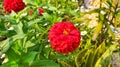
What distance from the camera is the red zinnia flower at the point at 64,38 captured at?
1800 millimetres

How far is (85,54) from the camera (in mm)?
2391

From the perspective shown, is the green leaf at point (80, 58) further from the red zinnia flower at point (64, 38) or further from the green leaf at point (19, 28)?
the red zinnia flower at point (64, 38)

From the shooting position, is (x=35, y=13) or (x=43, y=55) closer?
(x=43, y=55)

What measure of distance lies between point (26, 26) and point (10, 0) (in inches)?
9.7

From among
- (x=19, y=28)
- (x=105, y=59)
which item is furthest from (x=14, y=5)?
(x=105, y=59)

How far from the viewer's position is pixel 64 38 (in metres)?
1.80

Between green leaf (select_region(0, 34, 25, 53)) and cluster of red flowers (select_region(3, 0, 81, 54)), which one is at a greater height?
cluster of red flowers (select_region(3, 0, 81, 54))

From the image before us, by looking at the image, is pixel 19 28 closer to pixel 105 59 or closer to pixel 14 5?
pixel 14 5

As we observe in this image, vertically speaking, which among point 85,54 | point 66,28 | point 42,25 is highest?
point 66,28

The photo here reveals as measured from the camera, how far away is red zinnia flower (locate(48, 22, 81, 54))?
1800 millimetres

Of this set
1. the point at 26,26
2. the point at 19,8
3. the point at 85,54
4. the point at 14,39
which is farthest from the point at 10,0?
the point at 85,54

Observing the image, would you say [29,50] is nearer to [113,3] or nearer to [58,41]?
[58,41]

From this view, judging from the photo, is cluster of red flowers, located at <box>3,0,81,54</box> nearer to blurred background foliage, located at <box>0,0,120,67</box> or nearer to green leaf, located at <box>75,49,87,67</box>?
blurred background foliage, located at <box>0,0,120,67</box>

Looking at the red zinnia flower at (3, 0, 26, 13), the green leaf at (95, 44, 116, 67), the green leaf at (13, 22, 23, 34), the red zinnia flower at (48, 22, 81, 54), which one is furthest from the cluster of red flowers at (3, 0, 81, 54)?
the red zinnia flower at (3, 0, 26, 13)
